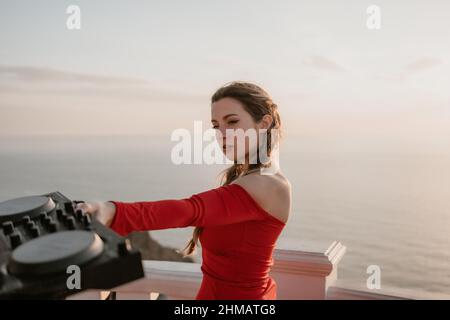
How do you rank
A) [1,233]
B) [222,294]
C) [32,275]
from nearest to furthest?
1. [32,275]
2. [1,233]
3. [222,294]

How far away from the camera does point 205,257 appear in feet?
4.04

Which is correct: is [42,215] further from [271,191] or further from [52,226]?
[271,191]

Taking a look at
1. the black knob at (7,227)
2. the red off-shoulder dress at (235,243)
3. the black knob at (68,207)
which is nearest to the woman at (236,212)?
the red off-shoulder dress at (235,243)

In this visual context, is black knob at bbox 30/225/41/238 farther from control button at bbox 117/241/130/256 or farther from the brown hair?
the brown hair

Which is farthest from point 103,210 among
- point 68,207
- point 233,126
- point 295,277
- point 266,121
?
point 295,277

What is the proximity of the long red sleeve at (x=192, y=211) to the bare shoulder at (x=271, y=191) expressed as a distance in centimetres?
2

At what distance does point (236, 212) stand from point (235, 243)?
0.43 ft

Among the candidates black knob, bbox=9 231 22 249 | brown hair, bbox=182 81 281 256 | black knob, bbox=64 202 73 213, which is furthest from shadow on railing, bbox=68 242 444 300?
black knob, bbox=9 231 22 249

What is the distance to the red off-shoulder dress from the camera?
104cm

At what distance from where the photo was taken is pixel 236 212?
107 cm

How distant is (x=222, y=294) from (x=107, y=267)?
0.68 m

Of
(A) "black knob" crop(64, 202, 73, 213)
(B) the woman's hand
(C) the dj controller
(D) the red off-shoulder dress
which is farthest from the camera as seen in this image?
(D) the red off-shoulder dress
